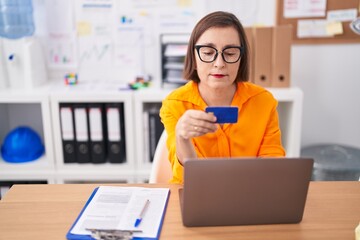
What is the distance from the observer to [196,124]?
3.39ft

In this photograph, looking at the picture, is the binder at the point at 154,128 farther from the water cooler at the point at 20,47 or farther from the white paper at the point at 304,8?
the white paper at the point at 304,8

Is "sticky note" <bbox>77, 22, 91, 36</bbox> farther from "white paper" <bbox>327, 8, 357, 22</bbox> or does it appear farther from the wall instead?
"white paper" <bbox>327, 8, 357, 22</bbox>

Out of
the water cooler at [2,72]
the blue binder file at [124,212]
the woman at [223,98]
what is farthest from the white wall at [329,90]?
the water cooler at [2,72]

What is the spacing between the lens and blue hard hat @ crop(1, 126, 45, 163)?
2.40m

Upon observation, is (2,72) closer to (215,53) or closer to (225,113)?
(215,53)

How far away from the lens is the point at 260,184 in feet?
2.95

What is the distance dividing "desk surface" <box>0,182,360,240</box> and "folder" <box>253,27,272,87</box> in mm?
1116

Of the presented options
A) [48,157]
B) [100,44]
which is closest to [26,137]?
[48,157]

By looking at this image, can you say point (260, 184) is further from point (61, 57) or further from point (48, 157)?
point (61, 57)

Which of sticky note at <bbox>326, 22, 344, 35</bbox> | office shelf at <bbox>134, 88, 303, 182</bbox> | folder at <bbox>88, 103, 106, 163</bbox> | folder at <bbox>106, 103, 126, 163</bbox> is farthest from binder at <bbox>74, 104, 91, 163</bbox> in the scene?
sticky note at <bbox>326, 22, 344, 35</bbox>

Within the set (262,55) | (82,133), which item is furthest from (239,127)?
(82,133)

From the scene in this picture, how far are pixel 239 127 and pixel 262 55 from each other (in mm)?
951

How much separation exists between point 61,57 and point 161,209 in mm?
1861

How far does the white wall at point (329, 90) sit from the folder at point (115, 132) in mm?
1187
